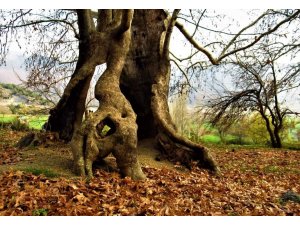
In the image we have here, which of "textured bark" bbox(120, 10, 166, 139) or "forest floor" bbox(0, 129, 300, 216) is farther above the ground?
"textured bark" bbox(120, 10, 166, 139)

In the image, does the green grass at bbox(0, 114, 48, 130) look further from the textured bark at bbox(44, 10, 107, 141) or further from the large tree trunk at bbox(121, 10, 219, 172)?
the large tree trunk at bbox(121, 10, 219, 172)

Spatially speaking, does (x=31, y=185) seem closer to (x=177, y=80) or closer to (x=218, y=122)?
(x=177, y=80)

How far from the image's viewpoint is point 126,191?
568cm

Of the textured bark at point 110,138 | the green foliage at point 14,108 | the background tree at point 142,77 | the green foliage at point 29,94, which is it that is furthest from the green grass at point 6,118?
the textured bark at point 110,138

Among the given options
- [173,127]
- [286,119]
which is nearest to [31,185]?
[173,127]

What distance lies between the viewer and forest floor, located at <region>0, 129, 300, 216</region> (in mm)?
4899

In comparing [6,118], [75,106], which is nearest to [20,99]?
[6,118]

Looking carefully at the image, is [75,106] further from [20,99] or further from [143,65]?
[20,99]

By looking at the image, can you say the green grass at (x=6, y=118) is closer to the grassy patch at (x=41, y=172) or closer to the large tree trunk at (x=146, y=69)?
the large tree trunk at (x=146, y=69)

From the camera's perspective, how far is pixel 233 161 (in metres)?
12.2

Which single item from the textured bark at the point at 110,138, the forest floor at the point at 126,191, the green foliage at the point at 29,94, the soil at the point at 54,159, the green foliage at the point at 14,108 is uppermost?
the green foliage at the point at 29,94

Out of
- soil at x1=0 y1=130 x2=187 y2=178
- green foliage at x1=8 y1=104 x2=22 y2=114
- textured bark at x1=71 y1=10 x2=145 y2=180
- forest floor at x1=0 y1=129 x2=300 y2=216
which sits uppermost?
green foliage at x1=8 y1=104 x2=22 y2=114

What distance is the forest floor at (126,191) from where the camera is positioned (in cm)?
490

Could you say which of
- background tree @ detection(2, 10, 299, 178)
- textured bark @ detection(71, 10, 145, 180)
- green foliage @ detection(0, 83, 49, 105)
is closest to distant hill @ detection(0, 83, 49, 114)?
green foliage @ detection(0, 83, 49, 105)
